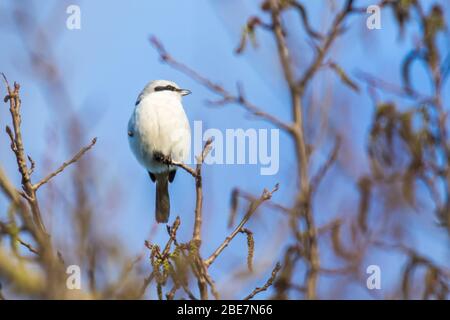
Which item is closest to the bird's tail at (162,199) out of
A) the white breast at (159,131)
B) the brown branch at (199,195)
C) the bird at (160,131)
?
the bird at (160,131)

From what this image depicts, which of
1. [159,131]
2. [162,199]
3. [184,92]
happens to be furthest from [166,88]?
[162,199]

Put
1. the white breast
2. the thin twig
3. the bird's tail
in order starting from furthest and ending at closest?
the bird's tail < the white breast < the thin twig

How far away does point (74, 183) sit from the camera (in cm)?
223

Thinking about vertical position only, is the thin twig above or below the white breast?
below

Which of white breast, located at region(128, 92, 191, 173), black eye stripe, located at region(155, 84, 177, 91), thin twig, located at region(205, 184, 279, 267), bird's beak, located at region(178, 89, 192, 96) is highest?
black eye stripe, located at region(155, 84, 177, 91)

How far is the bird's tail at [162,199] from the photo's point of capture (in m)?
5.52

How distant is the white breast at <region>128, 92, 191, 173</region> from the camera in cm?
512

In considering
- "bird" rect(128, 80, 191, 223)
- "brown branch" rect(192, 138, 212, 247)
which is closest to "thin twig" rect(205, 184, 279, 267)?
"brown branch" rect(192, 138, 212, 247)

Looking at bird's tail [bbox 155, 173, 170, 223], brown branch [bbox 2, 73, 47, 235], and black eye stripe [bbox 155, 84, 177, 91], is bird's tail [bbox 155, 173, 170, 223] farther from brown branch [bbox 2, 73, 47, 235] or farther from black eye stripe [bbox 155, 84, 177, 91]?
brown branch [bbox 2, 73, 47, 235]

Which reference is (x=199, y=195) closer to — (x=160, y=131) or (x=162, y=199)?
(x=160, y=131)

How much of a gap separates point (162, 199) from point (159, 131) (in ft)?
2.46

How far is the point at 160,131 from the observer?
5102 mm

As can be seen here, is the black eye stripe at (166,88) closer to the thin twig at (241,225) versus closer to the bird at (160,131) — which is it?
the bird at (160,131)

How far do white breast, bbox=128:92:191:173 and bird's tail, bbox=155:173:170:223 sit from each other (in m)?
0.39
